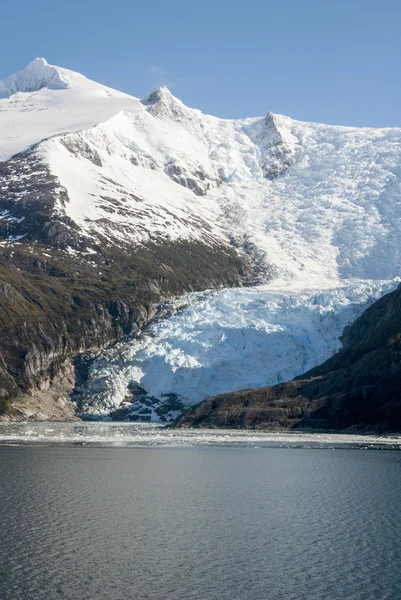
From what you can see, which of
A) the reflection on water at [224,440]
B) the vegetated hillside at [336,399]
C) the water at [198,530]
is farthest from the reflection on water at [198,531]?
the vegetated hillside at [336,399]

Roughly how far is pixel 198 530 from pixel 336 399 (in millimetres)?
99527

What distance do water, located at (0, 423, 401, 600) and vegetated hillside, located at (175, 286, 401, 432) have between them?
55.6 metres

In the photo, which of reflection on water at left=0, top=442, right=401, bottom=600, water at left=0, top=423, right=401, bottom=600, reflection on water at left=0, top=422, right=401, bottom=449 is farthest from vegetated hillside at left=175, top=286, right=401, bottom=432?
reflection on water at left=0, top=442, right=401, bottom=600

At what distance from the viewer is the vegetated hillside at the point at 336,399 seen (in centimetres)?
13512

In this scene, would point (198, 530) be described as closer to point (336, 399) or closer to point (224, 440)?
point (224, 440)

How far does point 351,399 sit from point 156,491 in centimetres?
8408

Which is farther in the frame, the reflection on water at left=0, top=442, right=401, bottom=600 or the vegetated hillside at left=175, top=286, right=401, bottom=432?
the vegetated hillside at left=175, top=286, right=401, bottom=432

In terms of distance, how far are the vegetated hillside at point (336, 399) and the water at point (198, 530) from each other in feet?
182

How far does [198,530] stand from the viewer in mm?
45344

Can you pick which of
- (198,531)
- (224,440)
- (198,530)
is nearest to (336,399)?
(224,440)

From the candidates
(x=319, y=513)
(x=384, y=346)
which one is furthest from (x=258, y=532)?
(x=384, y=346)

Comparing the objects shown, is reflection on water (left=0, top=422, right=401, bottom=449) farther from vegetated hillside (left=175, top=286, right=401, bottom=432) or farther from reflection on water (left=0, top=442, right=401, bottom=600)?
reflection on water (left=0, top=442, right=401, bottom=600)

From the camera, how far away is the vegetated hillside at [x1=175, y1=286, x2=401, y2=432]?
135 metres

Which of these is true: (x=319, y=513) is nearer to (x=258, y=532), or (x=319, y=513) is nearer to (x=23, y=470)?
(x=258, y=532)
